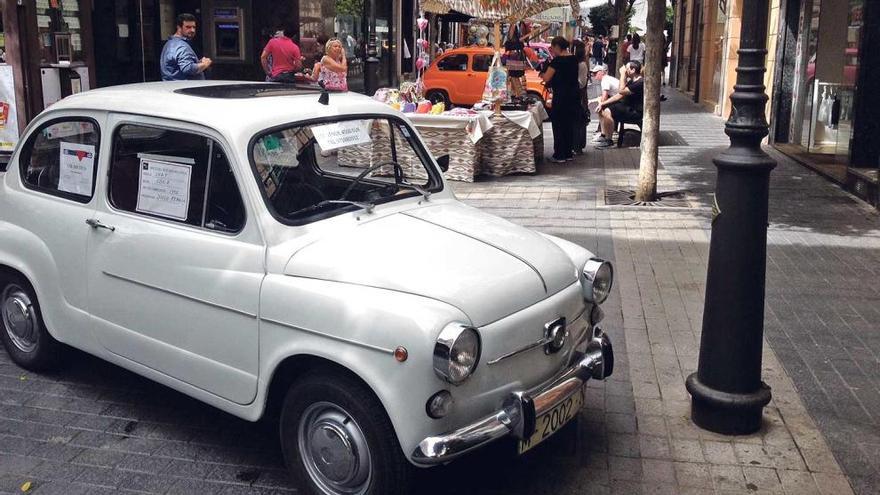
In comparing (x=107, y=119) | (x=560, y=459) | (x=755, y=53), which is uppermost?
(x=755, y=53)

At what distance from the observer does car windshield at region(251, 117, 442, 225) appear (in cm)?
374

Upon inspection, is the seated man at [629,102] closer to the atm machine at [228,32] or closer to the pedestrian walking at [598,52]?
the atm machine at [228,32]

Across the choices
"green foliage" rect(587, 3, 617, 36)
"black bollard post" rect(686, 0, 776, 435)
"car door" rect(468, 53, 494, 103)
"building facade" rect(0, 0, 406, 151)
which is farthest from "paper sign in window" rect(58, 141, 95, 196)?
"green foliage" rect(587, 3, 617, 36)

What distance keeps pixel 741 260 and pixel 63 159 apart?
3.39 m

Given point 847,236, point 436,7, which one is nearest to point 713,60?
point 436,7

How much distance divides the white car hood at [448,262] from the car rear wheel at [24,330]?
6.40 feet

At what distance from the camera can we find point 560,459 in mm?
3879

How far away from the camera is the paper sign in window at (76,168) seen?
4.27 metres

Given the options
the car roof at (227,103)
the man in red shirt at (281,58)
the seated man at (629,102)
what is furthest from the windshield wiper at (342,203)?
the seated man at (629,102)

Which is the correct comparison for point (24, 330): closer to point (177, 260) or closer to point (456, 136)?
point (177, 260)

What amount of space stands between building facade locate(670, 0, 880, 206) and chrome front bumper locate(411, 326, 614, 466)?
686 cm

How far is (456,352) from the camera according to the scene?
3.01 metres

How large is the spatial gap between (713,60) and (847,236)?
14.8m

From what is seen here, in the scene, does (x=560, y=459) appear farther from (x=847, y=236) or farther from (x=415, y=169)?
(x=847, y=236)
